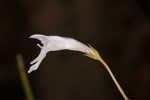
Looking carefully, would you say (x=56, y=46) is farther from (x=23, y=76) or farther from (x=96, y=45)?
(x=96, y=45)

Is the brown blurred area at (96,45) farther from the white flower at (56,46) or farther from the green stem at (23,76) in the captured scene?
the white flower at (56,46)

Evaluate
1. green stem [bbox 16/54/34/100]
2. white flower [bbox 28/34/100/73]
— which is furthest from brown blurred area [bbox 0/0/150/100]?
white flower [bbox 28/34/100/73]

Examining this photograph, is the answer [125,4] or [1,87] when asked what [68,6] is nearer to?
[125,4]

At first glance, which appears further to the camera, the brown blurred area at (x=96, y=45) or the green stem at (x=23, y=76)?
the brown blurred area at (x=96, y=45)

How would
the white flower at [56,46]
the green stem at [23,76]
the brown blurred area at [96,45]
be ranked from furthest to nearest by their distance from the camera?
the brown blurred area at [96,45] → the green stem at [23,76] → the white flower at [56,46]

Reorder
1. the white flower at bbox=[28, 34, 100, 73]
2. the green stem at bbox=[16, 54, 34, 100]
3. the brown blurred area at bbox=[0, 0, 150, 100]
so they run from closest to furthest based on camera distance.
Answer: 1. the white flower at bbox=[28, 34, 100, 73]
2. the green stem at bbox=[16, 54, 34, 100]
3. the brown blurred area at bbox=[0, 0, 150, 100]

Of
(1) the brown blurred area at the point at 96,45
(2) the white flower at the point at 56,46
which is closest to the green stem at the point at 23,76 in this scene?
(2) the white flower at the point at 56,46

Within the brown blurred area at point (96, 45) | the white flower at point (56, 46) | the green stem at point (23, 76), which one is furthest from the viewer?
the brown blurred area at point (96, 45)

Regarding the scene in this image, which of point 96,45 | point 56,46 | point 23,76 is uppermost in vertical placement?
point 56,46

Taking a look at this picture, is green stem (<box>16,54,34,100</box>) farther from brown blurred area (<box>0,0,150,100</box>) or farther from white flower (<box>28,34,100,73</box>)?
brown blurred area (<box>0,0,150,100</box>)

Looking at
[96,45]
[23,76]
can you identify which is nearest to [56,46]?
[23,76]
